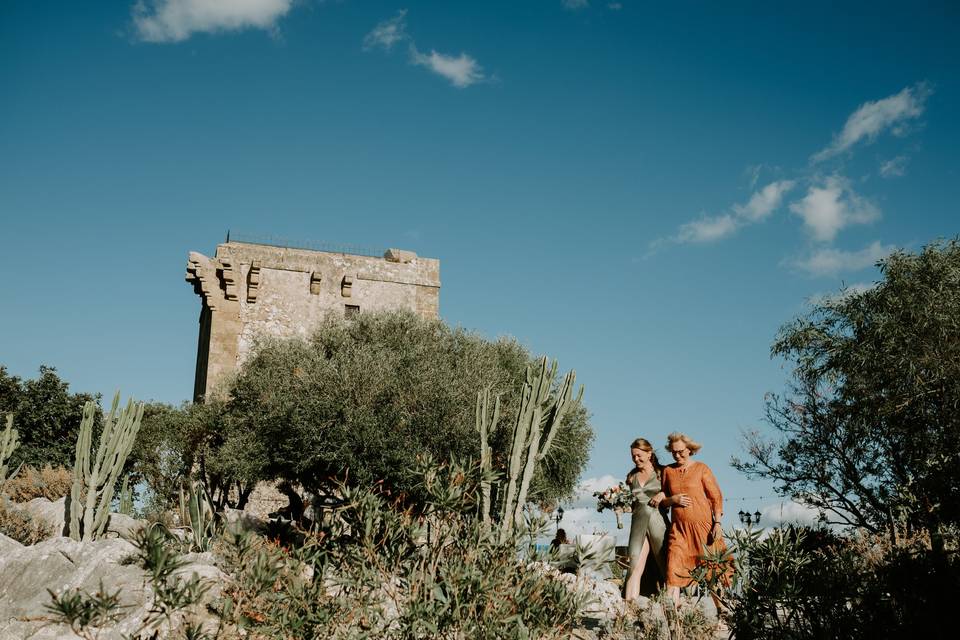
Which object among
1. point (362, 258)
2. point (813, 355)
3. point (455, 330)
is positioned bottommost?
point (813, 355)

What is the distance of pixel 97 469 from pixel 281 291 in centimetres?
1320

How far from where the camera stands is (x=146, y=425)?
26344mm

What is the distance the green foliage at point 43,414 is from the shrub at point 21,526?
12893 millimetres

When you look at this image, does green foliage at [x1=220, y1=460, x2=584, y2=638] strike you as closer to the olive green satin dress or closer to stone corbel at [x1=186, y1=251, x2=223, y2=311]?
the olive green satin dress

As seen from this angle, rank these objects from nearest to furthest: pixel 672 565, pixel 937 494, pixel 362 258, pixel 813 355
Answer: pixel 672 565
pixel 937 494
pixel 813 355
pixel 362 258

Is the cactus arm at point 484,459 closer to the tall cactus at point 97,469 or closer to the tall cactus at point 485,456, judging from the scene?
the tall cactus at point 485,456

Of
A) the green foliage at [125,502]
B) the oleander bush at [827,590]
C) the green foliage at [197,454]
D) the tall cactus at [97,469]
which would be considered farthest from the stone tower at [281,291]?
the oleander bush at [827,590]

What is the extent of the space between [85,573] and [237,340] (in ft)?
51.3

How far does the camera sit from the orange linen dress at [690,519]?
8023 millimetres

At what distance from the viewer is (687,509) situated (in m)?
8.13

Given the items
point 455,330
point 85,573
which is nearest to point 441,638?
point 85,573

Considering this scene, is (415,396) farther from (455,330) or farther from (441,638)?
(441,638)

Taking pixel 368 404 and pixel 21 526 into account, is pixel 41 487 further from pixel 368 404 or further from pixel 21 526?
pixel 368 404

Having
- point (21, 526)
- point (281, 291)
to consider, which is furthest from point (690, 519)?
point (281, 291)
